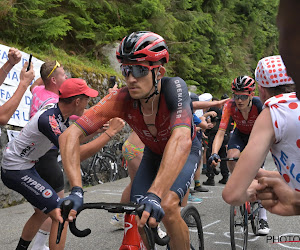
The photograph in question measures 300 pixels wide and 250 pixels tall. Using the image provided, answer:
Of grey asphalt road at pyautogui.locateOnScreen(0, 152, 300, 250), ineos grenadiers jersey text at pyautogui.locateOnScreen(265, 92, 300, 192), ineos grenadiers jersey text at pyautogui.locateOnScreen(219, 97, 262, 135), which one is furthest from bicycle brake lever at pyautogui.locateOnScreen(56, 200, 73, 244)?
ineos grenadiers jersey text at pyautogui.locateOnScreen(219, 97, 262, 135)

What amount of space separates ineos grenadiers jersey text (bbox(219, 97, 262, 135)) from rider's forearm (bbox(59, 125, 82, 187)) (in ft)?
12.2

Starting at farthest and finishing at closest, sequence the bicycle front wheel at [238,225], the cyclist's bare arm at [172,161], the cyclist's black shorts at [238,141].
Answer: the cyclist's black shorts at [238,141] < the bicycle front wheel at [238,225] < the cyclist's bare arm at [172,161]

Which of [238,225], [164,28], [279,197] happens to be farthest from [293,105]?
[164,28]

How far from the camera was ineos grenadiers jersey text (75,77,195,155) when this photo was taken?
3.20 metres

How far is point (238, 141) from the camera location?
6582mm

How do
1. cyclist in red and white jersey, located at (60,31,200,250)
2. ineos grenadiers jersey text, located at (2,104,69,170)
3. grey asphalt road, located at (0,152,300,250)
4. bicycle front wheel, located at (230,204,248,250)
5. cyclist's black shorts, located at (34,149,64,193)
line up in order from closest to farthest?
cyclist in red and white jersey, located at (60,31,200,250) → ineos grenadiers jersey text, located at (2,104,69,170) → cyclist's black shorts, located at (34,149,64,193) → bicycle front wheel, located at (230,204,248,250) → grey asphalt road, located at (0,152,300,250)

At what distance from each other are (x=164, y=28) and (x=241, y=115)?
11.2 meters

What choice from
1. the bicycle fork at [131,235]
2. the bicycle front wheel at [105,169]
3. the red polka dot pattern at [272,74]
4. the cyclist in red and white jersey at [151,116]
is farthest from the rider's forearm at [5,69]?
the bicycle front wheel at [105,169]

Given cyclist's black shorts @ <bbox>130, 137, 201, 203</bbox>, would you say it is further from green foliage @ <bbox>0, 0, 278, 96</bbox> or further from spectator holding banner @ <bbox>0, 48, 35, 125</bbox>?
green foliage @ <bbox>0, 0, 278, 96</bbox>

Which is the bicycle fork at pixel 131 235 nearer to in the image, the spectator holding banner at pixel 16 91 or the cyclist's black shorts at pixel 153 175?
the cyclist's black shorts at pixel 153 175

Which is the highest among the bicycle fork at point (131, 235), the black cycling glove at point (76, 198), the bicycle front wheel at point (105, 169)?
the black cycling glove at point (76, 198)

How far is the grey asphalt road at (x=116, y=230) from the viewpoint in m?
5.65

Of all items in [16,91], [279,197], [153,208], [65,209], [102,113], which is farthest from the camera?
[16,91]

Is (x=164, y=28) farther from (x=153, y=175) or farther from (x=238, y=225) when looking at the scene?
(x=153, y=175)
